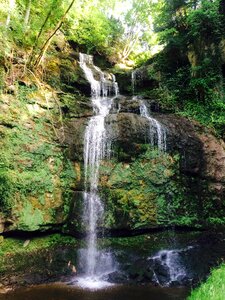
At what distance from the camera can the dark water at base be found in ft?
20.5

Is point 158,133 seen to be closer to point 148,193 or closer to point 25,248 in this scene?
point 148,193

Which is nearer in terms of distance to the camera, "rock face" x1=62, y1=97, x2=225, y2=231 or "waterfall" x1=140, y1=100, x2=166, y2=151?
"rock face" x1=62, y1=97, x2=225, y2=231

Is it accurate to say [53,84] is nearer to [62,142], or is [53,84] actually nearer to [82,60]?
[62,142]

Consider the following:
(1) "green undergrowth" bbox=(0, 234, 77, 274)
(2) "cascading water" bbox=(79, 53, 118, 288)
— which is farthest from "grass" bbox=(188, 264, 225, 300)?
(1) "green undergrowth" bbox=(0, 234, 77, 274)

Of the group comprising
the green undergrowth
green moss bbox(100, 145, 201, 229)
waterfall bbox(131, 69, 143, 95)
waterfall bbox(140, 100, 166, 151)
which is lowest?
the green undergrowth

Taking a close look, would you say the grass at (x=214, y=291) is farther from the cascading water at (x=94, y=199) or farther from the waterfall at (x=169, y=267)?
the cascading water at (x=94, y=199)

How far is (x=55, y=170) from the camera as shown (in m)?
9.20

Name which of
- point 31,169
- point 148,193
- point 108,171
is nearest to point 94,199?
point 108,171

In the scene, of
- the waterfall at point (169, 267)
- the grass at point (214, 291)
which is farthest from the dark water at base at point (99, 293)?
the grass at point (214, 291)

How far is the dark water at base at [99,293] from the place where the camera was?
623cm

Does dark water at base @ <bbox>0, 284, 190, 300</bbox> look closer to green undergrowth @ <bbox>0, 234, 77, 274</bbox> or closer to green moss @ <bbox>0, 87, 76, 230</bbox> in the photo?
green undergrowth @ <bbox>0, 234, 77, 274</bbox>

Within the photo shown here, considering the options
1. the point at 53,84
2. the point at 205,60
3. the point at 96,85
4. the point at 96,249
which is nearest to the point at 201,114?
the point at 205,60

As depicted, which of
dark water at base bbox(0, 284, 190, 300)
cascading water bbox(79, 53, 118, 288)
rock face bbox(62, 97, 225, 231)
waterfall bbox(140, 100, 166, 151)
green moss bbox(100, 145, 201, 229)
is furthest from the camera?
waterfall bbox(140, 100, 166, 151)

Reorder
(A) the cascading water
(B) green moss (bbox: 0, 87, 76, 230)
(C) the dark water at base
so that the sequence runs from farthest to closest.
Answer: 1. (B) green moss (bbox: 0, 87, 76, 230)
2. (A) the cascading water
3. (C) the dark water at base
